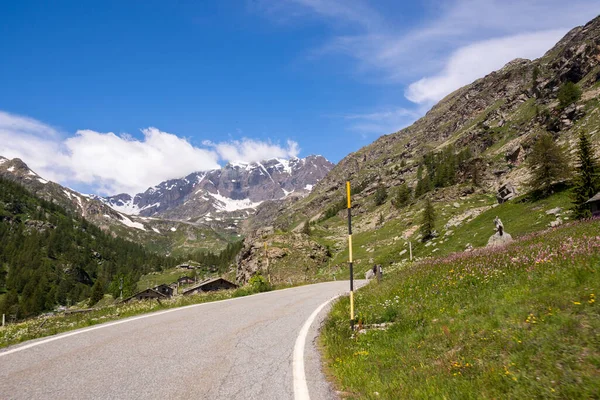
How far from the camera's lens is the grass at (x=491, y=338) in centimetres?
441

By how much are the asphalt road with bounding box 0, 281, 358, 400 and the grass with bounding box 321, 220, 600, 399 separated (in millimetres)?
1148

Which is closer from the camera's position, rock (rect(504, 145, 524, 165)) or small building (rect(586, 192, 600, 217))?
small building (rect(586, 192, 600, 217))

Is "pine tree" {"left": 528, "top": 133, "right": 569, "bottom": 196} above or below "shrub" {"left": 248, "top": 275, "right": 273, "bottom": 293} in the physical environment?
above

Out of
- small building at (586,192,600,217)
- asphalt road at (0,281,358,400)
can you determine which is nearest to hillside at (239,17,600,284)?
small building at (586,192,600,217)

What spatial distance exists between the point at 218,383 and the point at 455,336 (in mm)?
4530

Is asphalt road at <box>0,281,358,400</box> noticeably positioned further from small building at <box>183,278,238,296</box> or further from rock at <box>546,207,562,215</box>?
small building at <box>183,278,238,296</box>

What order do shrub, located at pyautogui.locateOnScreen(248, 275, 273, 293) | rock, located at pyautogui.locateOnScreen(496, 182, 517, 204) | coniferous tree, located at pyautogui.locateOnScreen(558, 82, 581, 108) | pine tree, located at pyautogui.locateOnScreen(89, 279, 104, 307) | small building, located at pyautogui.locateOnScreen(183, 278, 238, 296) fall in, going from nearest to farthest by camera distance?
shrub, located at pyautogui.locateOnScreen(248, 275, 273, 293), rock, located at pyautogui.locateOnScreen(496, 182, 517, 204), small building, located at pyautogui.locateOnScreen(183, 278, 238, 296), coniferous tree, located at pyautogui.locateOnScreen(558, 82, 581, 108), pine tree, located at pyautogui.locateOnScreen(89, 279, 104, 307)

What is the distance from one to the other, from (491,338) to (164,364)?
625 centimetres

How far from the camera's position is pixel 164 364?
271 inches

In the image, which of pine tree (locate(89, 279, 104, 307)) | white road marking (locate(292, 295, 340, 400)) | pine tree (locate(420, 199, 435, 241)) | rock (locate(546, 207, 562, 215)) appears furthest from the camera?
pine tree (locate(89, 279, 104, 307))

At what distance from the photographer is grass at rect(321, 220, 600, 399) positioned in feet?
14.5

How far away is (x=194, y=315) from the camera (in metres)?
13.3

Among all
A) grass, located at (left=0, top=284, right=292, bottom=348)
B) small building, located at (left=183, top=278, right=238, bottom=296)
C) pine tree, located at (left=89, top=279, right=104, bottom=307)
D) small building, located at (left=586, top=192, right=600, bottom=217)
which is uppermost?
small building, located at (left=586, top=192, right=600, bottom=217)

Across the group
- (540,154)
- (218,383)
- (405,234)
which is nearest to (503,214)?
(540,154)
